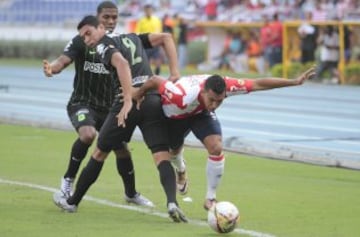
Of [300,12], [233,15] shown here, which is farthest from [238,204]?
[233,15]

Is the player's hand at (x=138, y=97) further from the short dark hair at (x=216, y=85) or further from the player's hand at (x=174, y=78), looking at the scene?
the short dark hair at (x=216, y=85)

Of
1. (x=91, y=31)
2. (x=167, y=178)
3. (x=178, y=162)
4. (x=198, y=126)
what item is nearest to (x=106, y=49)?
(x=91, y=31)

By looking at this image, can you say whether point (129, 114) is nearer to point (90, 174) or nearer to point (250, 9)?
point (90, 174)

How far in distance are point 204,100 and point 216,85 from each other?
0.21 m

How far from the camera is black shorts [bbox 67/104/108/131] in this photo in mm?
11164

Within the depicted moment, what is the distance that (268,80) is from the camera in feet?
32.2

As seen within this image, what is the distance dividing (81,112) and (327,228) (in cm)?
306

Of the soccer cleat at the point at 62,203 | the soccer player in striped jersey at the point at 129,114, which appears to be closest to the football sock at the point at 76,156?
the soccer cleat at the point at 62,203

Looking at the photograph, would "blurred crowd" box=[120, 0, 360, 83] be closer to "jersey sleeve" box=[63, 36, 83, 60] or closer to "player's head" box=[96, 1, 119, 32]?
"jersey sleeve" box=[63, 36, 83, 60]

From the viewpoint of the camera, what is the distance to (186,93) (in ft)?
31.6

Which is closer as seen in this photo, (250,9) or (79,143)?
(79,143)

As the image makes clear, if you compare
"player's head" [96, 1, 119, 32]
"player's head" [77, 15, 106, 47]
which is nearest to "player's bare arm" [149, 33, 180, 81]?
"player's head" [96, 1, 119, 32]

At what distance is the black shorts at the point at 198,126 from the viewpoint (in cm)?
994

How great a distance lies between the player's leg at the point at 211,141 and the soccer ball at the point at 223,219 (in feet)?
2.80
